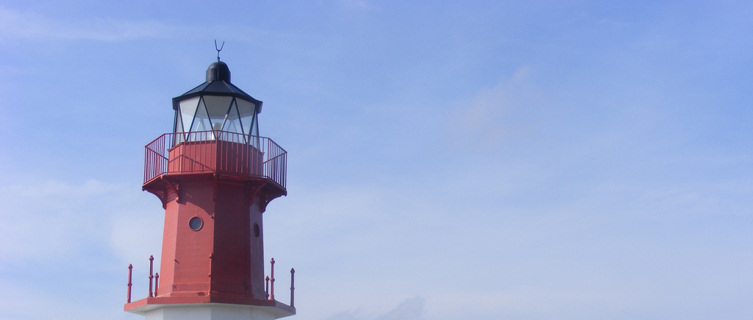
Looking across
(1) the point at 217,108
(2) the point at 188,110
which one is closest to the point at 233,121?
(1) the point at 217,108

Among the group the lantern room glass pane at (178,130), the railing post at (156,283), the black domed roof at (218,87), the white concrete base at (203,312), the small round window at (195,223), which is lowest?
the white concrete base at (203,312)

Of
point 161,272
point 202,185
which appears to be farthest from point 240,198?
point 161,272

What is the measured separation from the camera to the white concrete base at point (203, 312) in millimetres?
26047

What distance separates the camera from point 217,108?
27.8 metres

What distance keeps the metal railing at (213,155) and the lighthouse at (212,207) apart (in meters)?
0.03

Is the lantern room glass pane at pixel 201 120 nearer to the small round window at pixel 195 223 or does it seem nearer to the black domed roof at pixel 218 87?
the black domed roof at pixel 218 87

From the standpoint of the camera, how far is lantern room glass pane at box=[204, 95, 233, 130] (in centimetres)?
2769

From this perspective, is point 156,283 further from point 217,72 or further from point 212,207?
point 217,72

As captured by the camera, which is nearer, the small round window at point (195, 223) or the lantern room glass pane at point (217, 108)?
the small round window at point (195, 223)

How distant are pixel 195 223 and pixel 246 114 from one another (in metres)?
3.27

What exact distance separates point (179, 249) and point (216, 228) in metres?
1.06

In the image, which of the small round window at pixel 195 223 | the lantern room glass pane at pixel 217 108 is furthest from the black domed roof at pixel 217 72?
the small round window at pixel 195 223

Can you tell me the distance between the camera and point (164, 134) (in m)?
27.4

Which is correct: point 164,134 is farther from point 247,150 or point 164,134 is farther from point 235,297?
point 235,297
